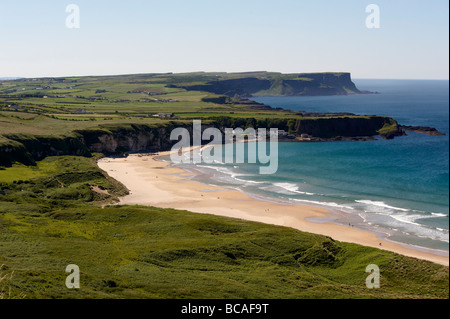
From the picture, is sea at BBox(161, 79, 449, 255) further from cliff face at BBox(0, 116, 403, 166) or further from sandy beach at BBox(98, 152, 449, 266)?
cliff face at BBox(0, 116, 403, 166)

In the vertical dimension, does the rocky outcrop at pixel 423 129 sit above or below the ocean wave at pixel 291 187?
above

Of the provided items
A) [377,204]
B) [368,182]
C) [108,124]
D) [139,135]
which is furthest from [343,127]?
[377,204]

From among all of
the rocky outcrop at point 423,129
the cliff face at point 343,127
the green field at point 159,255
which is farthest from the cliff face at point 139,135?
the green field at point 159,255

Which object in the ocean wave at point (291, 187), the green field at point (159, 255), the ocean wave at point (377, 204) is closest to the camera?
the green field at point (159, 255)

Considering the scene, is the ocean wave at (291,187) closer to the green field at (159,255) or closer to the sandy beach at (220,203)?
the sandy beach at (220,203)

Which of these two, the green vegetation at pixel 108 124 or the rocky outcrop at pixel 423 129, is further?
the rocky outcrop at pixel 423 129

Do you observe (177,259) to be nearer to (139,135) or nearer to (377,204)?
(377,204)
